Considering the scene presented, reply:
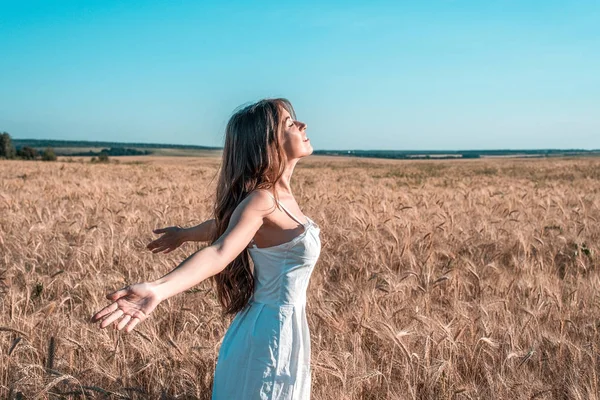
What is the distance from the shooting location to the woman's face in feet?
7.09

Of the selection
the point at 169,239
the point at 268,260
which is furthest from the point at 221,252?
the point at 169,239

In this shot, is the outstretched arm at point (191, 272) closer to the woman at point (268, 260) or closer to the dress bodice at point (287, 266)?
the woman at point (268, 260)

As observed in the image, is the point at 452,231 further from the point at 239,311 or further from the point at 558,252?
the point at 239,311

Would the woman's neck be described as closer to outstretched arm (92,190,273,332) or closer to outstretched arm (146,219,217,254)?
outstretched arm (92,190,273,332)

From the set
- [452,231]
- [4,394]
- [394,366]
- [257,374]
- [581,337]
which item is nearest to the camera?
[257,374]

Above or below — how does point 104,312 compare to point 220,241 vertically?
below

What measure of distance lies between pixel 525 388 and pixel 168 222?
5.00 metres

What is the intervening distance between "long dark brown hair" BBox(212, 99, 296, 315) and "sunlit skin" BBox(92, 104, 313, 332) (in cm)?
6

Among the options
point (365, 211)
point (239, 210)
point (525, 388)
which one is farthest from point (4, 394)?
point (365, 211)

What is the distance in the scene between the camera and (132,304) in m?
1.49

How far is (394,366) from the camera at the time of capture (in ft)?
9.34

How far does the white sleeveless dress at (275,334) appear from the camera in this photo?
2057 mm

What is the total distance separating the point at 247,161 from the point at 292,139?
201 mm

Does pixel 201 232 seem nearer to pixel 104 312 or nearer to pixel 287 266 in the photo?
pixel 287 266
